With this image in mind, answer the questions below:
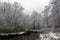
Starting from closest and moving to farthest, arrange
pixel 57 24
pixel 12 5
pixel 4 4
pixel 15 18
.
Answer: pixel 57 24, pixel 15 18, pixel 4 4, pixel 12 5

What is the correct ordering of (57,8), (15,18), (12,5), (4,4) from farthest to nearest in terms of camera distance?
(12,5) → (4,4) → (15,18) → (57,8)

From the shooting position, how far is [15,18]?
3988cm

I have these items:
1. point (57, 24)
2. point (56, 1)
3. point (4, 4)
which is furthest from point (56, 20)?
point (4, 4)

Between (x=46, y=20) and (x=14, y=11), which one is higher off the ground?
(x=14, y=11)

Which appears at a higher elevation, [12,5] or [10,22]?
[12,5]

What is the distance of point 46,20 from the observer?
44375 millimetres

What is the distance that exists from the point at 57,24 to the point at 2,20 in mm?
16586

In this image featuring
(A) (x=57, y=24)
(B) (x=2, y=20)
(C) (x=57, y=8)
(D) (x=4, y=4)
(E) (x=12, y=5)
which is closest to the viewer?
(A) (x=57, y=24)

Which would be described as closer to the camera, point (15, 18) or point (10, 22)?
point (10, 22)

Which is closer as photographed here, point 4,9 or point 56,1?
point 56,1

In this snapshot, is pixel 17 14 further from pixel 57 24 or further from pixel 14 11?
pixel 57 24

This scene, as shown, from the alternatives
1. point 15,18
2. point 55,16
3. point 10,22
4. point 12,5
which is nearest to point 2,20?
point 10,22

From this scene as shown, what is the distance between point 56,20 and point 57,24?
46.4 inches

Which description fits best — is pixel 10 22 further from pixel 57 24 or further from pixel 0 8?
pixel 57 24
